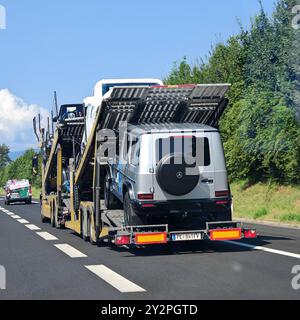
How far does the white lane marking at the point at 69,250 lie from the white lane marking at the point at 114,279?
1.97 metres

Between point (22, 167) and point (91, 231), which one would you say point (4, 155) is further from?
point (91, 231)

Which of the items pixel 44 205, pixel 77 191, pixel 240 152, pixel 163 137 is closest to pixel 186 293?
pixel 163 137

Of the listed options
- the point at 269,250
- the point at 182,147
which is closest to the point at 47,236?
the point at 182,147

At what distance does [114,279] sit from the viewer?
11586mm

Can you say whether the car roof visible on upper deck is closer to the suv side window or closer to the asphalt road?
the suv side window

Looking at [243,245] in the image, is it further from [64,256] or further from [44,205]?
[44,205]

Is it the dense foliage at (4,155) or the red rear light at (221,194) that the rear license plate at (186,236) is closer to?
the red rear light at (221,194)

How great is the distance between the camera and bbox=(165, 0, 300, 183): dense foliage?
27.6m

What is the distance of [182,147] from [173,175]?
58 cm

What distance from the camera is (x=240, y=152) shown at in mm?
35938

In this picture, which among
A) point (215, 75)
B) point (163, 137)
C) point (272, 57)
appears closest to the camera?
point (163, 137)

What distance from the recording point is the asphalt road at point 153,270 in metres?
10.2

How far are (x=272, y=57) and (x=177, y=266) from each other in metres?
18.0

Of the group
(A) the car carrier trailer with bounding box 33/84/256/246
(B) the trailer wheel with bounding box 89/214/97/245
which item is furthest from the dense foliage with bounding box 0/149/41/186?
(B) the trailer wheel with bounding box 89/214/97/245
